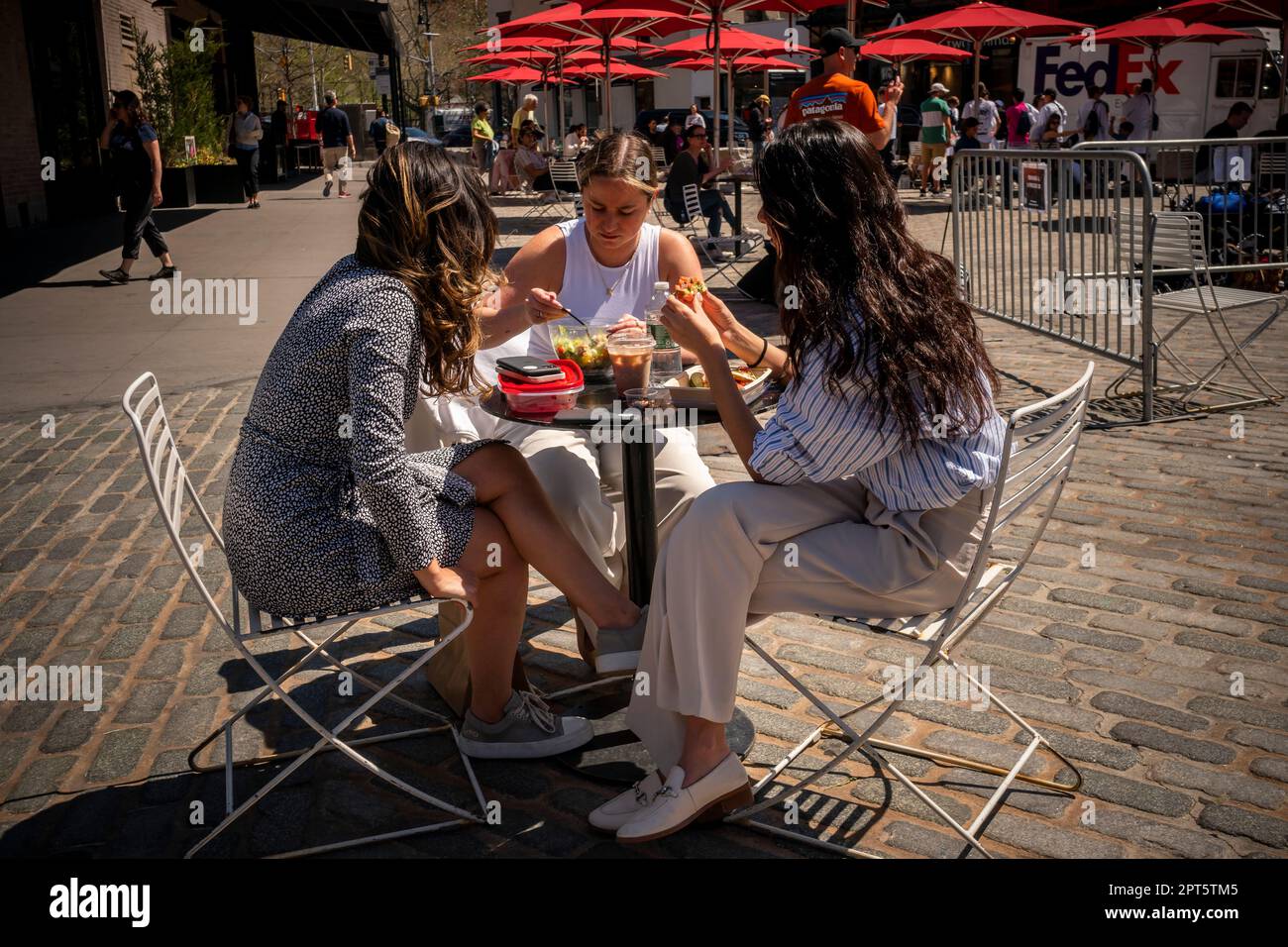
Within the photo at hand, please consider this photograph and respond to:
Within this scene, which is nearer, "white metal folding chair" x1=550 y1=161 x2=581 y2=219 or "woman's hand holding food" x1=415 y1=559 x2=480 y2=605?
"woman's hand holding food" x1=415 y1=559 x2=480 y2=605

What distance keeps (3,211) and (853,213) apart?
55.9 feet

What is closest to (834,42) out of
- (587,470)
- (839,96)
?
(839,96)

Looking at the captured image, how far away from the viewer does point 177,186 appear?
2139cm

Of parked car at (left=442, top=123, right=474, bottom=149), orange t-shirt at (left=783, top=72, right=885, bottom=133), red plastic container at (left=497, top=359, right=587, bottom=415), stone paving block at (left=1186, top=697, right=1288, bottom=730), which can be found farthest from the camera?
parked car at (left=442, top=123, right=474, bottom=149)

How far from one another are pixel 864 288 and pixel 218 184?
22037 millimetres

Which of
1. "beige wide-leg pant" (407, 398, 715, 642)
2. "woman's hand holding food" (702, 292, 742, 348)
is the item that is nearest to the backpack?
"beige wide-leg pant" (407, 398, 715, 642)

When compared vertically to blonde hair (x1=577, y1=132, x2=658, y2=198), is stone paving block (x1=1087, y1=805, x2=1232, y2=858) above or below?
below

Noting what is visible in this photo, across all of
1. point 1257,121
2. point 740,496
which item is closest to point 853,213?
point 740,496

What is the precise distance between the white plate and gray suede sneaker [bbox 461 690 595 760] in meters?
1.01

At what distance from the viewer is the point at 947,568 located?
289 cm

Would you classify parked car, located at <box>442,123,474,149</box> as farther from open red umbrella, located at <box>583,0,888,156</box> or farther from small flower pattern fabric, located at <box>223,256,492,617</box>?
small flower pattern fabric, located at <box>223,256,492,617</box>

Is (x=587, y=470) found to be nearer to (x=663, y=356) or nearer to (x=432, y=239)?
(x=663, y=356)

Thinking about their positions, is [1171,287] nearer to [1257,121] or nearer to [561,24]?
[561,24]

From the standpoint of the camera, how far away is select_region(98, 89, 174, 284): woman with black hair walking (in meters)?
12.8
